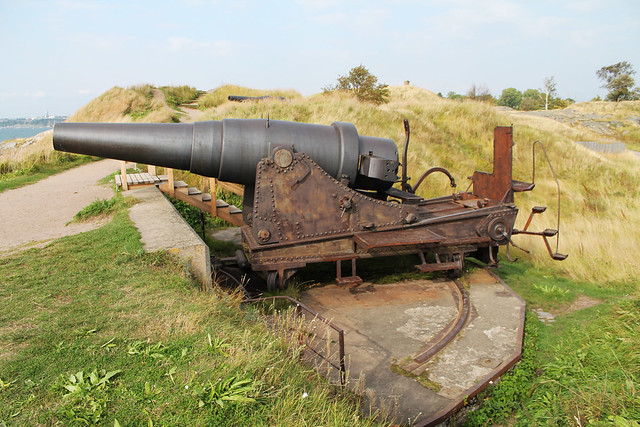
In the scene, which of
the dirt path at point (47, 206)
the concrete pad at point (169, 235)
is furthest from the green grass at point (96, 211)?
the concrete pad at point (169, 235)

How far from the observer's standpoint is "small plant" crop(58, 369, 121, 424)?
2.32m

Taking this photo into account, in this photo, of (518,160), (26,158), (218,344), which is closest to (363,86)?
(518,160)

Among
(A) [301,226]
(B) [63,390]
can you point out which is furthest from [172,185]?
(B) [63,390]

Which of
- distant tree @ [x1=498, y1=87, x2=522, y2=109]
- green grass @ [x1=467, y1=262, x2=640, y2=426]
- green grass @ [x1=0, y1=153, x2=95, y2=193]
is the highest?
distant tree @ [x1=498, y1=87, x2=522, y2=109]

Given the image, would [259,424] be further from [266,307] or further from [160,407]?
[266,307]

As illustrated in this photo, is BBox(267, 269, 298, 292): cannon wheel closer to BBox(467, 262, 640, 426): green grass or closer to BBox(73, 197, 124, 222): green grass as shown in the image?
BBox(467, 262, 640, 426): green grass

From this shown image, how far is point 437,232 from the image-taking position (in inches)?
223

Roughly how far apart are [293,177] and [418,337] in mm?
2007

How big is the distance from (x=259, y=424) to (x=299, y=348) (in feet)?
2.83

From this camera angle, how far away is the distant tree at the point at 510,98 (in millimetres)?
64875

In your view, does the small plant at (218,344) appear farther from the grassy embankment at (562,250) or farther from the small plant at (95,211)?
the small plant at (95,211)

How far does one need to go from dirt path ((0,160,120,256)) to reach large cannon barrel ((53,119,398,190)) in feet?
4.66

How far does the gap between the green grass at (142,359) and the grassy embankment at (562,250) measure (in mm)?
1715

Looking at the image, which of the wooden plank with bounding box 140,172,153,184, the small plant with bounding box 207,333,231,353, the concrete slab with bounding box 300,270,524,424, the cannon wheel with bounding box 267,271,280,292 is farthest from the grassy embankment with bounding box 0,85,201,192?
the small plant with bounding box 207,333,231,353
